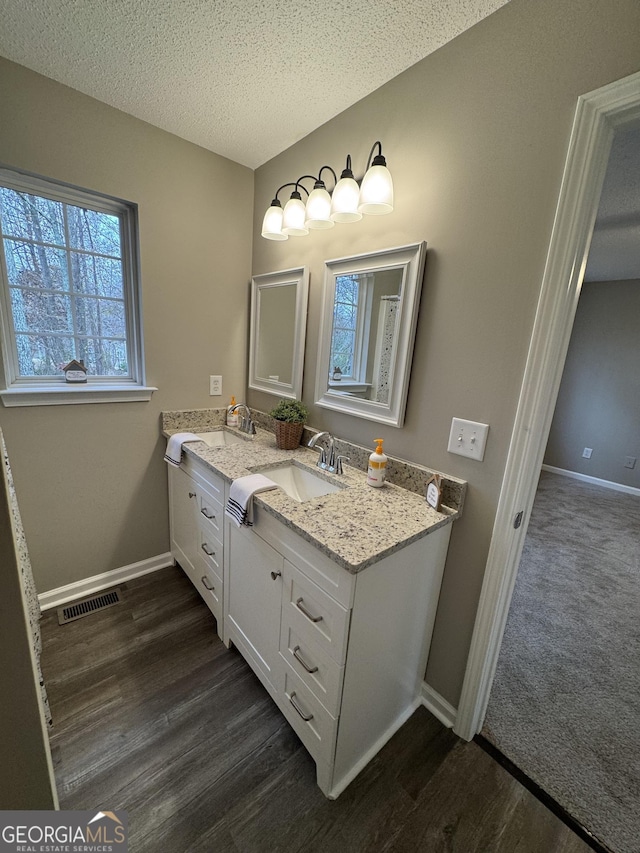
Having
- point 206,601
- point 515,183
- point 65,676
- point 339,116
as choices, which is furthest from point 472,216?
point 65,676

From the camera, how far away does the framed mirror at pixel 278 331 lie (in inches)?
72.2

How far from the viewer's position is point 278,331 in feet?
6.58

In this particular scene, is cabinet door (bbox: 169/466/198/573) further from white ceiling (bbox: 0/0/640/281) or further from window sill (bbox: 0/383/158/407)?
white ceiling (bbox: 0/0/640/281)

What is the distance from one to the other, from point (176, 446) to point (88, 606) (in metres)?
0.99

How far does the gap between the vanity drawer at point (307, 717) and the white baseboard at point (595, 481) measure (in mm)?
4517

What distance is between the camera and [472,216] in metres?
1.15

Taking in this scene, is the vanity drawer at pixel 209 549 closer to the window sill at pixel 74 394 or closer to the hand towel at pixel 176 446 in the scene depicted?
the hand towel at pixel 176 446

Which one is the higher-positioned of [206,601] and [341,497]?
[341,497]

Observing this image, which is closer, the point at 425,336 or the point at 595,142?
the point at 595,142

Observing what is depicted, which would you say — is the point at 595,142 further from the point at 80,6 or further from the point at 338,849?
the point at 338,849

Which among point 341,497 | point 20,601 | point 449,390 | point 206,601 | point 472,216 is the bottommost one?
point 206,601

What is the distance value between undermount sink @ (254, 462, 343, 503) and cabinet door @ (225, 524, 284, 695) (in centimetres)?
31

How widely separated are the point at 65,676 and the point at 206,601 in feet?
2.02

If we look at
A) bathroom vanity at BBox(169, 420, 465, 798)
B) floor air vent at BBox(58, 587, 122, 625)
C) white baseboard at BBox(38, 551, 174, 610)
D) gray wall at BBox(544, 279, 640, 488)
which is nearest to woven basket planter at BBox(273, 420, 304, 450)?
bathroom vanity at BBox(169, 420, 465, 798)
